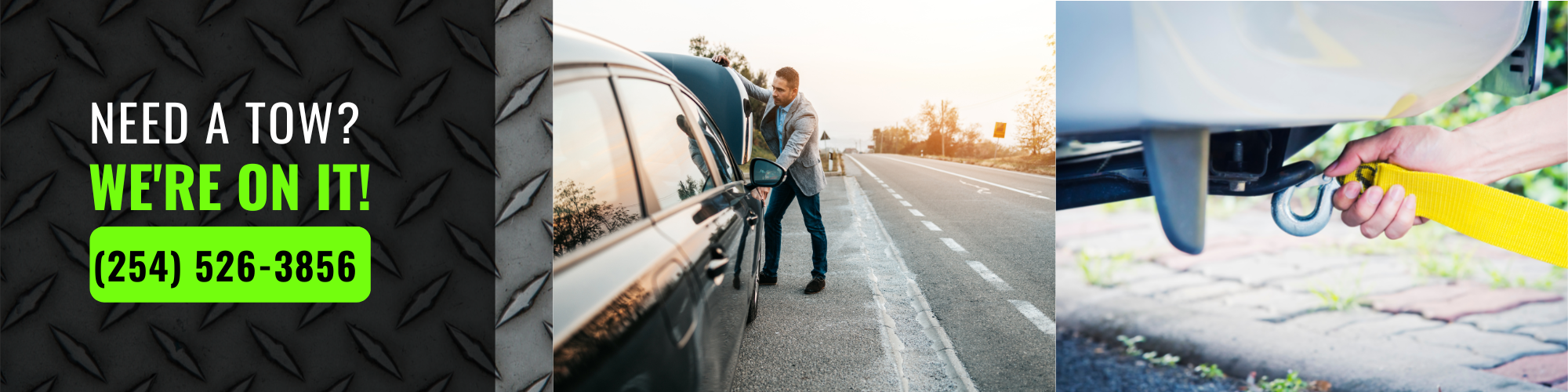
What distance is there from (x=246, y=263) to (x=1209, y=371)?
6.09 feet

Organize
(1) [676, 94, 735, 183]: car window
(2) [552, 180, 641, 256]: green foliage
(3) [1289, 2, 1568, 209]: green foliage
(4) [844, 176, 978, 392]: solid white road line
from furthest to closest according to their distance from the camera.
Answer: (4) [844, 176, 978, 392]: solid white road line, (1) [676, 94, 735, 183]: car window, (3) [1289, 2, 1568, 209]: green foliage, (2) [552, 180, 641, 256]: green foliage

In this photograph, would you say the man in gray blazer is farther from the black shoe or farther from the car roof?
the car roof

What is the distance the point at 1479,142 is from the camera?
1298 mm

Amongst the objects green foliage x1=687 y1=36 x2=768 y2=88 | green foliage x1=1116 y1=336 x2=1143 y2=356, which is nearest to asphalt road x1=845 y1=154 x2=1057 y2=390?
green foliage x1=1116 y1=336 x2=1143 y2=356

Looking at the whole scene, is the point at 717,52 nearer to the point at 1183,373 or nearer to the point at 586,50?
the point at 586,50

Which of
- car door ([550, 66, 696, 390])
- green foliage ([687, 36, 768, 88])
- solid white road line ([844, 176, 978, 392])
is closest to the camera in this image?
car door ([550, 66, 696, 390])

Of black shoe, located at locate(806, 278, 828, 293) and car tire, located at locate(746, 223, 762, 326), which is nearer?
car tire, located at locate(746, 223, 762, 326)

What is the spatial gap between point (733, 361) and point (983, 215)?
19.6ft

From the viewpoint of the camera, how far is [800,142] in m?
3.52

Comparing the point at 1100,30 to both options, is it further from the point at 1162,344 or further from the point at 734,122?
the point at 734,122

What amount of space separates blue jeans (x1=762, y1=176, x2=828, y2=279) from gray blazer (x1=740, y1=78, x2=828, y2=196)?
0.07m

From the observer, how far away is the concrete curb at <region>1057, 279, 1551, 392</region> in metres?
1.35

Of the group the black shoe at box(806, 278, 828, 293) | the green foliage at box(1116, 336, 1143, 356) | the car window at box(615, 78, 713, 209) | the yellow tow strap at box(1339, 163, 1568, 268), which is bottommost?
the black shoe at box(806, 278, 828, 293)

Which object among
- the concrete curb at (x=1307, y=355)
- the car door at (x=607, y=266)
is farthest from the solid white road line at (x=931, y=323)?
the car door at (x=607, y=266)
